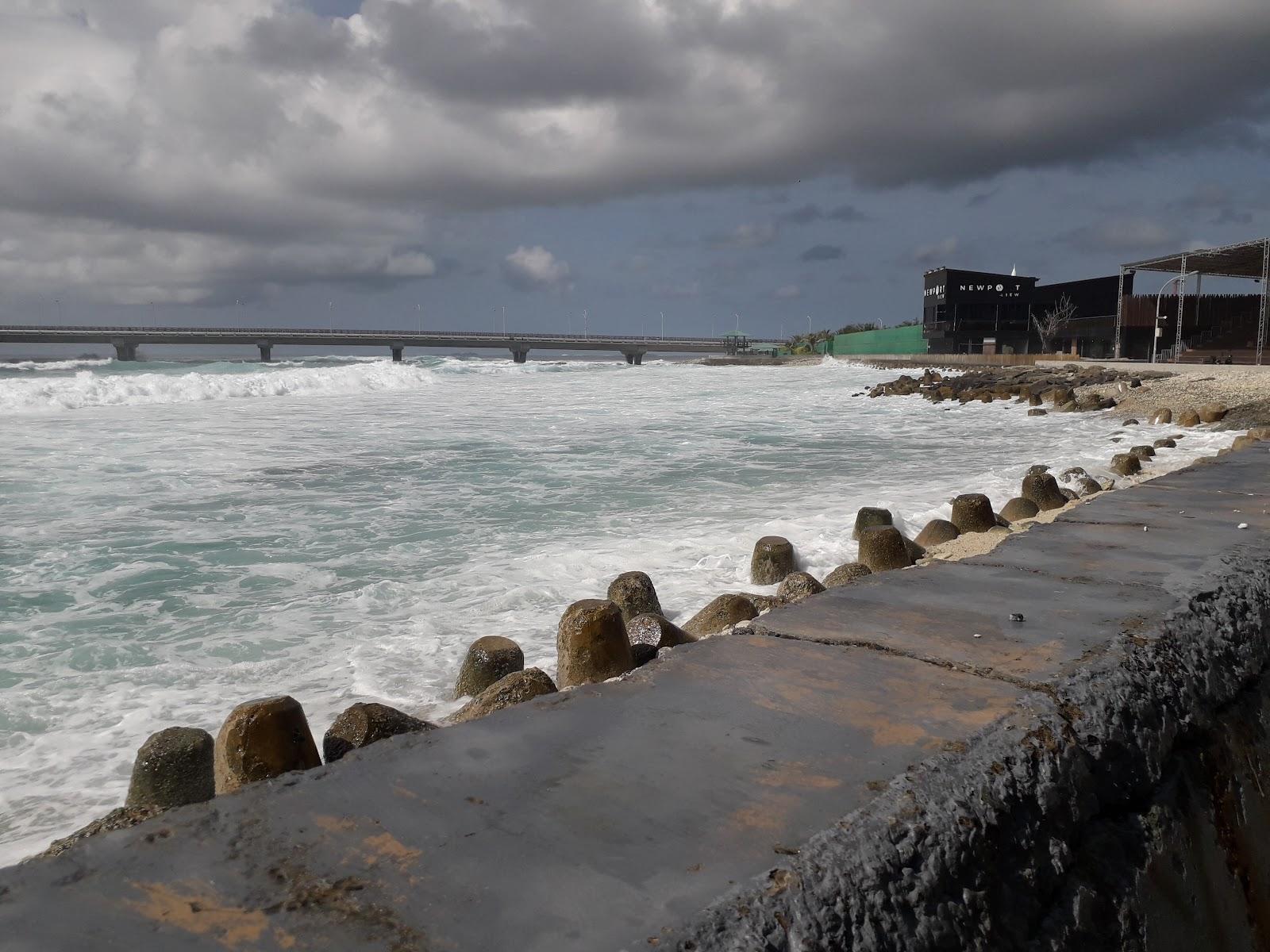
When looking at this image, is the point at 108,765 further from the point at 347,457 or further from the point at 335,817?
the point at 347,457

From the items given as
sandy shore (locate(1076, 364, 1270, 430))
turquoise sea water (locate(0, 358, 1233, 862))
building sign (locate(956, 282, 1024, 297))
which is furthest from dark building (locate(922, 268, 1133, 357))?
turquoise sea water (locate(0, 358, 1233, 862))

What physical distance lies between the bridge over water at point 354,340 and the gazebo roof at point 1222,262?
7753cm

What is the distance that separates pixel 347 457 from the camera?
14148mm

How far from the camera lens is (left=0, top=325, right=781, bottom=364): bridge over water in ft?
270

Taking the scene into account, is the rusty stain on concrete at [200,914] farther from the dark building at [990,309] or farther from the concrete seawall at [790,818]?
the dark building at [990,309]

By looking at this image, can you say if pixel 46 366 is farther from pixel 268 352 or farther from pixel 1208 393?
pixel 1208 393

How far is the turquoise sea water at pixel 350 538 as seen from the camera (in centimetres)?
448

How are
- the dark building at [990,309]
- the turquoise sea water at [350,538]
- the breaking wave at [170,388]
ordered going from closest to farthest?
the turquoise sea water at [350,538] → the breaking wave at [170,388] → the dark building at [990,309]

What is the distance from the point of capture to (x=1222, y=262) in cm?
2867

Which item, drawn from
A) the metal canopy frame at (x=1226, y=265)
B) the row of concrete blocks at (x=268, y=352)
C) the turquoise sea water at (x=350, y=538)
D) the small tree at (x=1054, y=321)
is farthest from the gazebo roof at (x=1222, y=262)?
the row of concrete blocks at (x=268, y=352)

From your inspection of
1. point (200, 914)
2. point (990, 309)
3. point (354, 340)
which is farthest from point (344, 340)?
point (200, 914)

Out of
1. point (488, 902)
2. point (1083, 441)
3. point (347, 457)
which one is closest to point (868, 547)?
point (488, 902)

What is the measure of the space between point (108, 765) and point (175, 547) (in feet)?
14.9

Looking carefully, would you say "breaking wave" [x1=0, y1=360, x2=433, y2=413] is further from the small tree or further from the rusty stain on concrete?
the small tree
